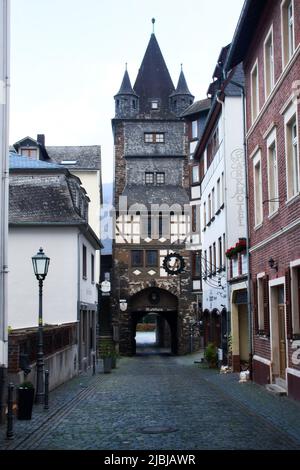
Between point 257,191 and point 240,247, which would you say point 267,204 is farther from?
point 240,247

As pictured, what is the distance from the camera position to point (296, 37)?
1485cm

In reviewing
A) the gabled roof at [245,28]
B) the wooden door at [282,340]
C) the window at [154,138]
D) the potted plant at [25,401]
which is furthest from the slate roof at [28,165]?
the window at [154,138]

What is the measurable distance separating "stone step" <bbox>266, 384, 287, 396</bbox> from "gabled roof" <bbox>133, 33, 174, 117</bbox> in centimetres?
3820

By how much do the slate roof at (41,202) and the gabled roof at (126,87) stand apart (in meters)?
28.0

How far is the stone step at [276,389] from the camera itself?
16480 mm

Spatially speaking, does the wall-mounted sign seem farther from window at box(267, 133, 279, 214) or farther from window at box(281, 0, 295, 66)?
window at box(281, 0, 295, 66)

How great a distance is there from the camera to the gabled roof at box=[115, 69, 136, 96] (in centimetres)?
5425

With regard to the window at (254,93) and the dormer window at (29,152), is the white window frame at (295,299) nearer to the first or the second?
the window at (254,93)

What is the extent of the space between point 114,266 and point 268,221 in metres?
31.1

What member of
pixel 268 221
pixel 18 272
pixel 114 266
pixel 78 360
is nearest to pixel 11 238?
pixel 18 272

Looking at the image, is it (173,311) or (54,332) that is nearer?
(54,332)

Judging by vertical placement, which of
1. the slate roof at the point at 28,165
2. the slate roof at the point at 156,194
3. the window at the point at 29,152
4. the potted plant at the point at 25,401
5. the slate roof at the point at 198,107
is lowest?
the potted plant at the point at 25,401

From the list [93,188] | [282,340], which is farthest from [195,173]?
[282,340]

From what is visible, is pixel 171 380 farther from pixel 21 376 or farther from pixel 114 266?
pixel 114 266
